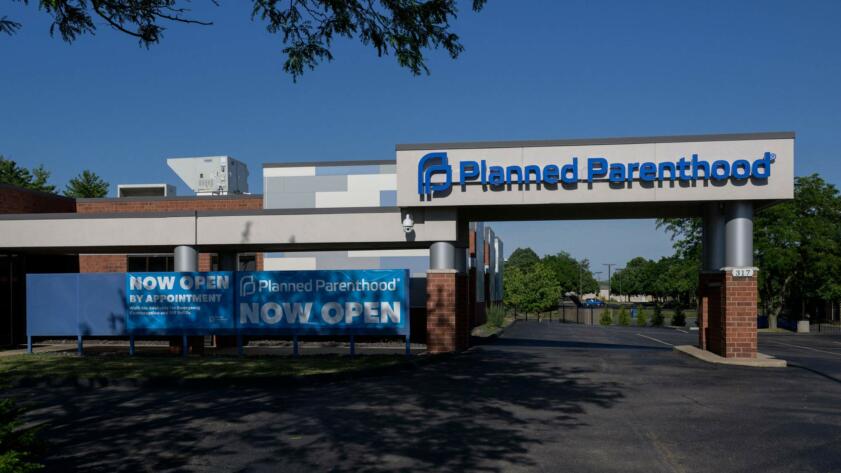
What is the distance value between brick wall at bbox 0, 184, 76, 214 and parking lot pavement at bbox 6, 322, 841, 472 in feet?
42.9

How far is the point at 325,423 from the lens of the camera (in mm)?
10594

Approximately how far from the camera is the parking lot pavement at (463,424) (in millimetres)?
8438

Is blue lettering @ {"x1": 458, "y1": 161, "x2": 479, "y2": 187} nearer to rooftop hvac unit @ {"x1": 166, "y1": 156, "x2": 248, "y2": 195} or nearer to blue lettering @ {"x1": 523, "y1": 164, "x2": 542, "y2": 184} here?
blue lettering @ {"x1": 523, "y1": 164, "x2": 542, "y2": 184}

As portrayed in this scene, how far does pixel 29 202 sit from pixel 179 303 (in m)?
9.91

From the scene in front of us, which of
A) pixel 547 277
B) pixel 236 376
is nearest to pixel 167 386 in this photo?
pixel 236 376

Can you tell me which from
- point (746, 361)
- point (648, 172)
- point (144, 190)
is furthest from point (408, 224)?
point (144, 190)

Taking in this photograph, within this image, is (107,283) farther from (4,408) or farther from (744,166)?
(744,166)

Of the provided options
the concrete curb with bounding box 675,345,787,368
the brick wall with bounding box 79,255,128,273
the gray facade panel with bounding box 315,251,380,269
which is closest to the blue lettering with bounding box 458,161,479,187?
the concrete curb with bounding box 675,345,787,368

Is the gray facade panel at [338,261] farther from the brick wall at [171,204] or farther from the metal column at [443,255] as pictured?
the metal column at [443,255]

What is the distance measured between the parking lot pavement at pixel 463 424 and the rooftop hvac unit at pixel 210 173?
2255 cm

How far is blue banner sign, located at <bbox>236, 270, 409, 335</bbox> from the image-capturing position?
19.6m

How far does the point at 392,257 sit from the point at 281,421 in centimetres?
1893

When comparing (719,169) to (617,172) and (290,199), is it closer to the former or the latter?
(617,172)

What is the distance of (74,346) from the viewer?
2486 cm
